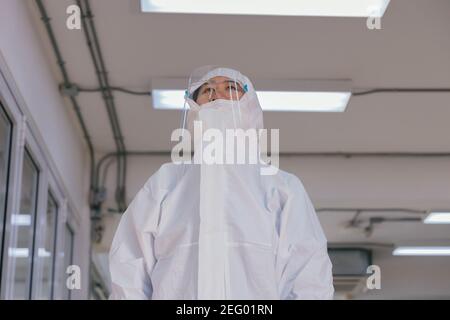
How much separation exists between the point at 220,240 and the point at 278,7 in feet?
6.60

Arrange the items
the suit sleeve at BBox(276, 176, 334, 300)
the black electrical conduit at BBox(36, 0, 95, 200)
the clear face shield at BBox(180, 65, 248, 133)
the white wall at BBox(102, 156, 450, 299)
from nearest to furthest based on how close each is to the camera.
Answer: the suit sleeve at BBox(276, 176, 334, 300) → the clear face shield at BBox(180, 65, 248, 133) → the black electrical conduit at BBox(36, 0, 95, 200) → the white wall at BBox(102, 156, 450, 299)

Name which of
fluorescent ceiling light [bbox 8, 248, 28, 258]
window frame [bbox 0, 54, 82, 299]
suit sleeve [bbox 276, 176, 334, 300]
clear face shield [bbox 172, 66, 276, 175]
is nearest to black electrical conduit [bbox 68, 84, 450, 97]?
window frame [bbox 0, 54, 82, 299]

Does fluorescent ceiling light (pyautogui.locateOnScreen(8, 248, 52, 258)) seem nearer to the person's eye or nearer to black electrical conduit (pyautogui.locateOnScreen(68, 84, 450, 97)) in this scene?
black electrical conduit (pyautogui.locateOnScreen(68, 84, 450, 97))

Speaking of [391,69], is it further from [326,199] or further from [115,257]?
[115,257]

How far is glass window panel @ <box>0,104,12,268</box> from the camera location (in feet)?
11.4

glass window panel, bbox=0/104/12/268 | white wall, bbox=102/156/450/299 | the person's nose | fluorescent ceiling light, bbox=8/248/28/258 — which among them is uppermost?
white wall, bbox=102/156/450/299

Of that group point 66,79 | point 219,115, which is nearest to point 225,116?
point 219,115

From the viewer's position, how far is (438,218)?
20.6ft

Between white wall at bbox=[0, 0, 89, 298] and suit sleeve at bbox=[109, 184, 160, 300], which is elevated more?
→ white wall at bbox=[0, 0, 89, 298]

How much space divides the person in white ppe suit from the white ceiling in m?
1.88

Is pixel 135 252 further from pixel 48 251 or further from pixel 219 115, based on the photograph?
pixel 48 251

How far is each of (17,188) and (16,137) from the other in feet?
0.73

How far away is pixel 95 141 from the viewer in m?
5.41

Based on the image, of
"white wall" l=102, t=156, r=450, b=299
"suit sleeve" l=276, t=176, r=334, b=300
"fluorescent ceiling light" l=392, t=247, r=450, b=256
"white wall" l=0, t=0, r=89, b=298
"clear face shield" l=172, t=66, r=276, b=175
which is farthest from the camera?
"fluorescent ceiling light" l=392, t=247, r=450, b=256
